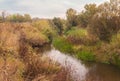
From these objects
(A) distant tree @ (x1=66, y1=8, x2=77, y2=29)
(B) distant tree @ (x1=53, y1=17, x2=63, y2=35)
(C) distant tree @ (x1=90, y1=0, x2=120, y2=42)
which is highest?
(C) distant tree @ (x1=90, y1=0, x2=120, y2=42)

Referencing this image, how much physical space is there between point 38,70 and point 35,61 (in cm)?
65

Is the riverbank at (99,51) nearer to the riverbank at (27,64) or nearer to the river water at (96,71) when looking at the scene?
the river water at (96,71)

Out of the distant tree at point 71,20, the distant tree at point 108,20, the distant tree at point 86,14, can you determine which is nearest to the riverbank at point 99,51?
the distant tree at point 108,20

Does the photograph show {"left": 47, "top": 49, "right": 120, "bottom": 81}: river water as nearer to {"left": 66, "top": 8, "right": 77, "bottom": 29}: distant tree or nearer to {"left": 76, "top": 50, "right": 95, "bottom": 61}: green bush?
{"left": 76, "top": 50, "right": 95, "bottom": 61}: green bush

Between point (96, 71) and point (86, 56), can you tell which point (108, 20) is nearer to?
point (86, 56)

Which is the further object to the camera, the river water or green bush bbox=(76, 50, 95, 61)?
green bush bbox=(76, 50, 95, 61)

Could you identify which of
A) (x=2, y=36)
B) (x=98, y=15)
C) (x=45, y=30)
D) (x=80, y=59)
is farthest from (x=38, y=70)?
(x=45, y=30)

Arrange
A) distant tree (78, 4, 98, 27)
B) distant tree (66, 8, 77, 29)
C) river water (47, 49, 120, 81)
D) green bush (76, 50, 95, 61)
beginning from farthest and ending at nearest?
distant tree (66, 8, 77, 29)
distant tree (78, 4, 98, 27)
green bush (76, 50, 95, 61)
river water (47, 49, 120, 81)

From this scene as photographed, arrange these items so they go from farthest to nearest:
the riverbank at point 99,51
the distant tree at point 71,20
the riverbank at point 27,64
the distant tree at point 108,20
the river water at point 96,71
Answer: the distant tree at point 71,20
the distant tree at point 108,20
the riverbank at point 99,51
the river water at point 96,71
the riverbank at point 27,64

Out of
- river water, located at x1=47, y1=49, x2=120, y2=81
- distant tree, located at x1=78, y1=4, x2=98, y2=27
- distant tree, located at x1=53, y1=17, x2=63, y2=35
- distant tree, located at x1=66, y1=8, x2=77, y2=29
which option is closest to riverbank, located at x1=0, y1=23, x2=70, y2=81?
river water, located at x1=47, y1=49, x2=120, y2=81

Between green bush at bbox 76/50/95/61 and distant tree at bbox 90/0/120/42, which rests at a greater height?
distant tree at bbox 90/0/120/42

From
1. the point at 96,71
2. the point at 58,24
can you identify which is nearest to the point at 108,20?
the point at 96,71

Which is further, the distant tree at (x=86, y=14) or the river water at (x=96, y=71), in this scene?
the distant tree at (x=86, y=14)

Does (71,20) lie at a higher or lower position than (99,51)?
higher
